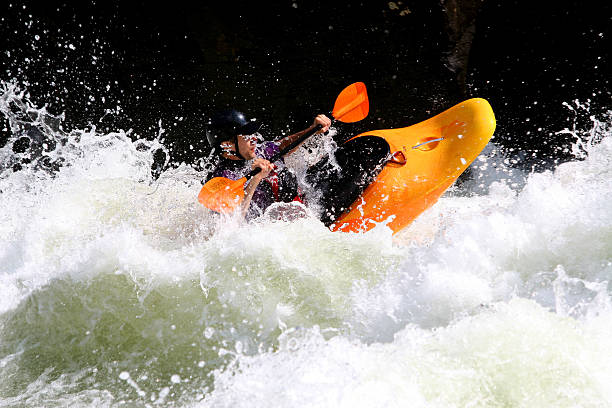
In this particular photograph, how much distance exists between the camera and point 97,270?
2516 mm

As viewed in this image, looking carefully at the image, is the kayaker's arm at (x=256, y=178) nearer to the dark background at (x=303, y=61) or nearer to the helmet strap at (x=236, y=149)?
the helmet strap at (x=236, y=149)

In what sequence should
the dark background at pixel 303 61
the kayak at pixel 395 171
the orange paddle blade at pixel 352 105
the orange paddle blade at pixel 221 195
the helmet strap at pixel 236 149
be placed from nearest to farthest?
the orange paddle blade at pixel 221 195 < the helmet strap at pixel 236 149 < the kayak at pixel 395 171 < the orange paddle blade at pixel 352 105 < the dark background at pixel 303 61

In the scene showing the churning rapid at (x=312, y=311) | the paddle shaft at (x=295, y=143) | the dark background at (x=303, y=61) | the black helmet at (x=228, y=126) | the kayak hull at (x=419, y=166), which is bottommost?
the churning rapid at (x=312, y=311)

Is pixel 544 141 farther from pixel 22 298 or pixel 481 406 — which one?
pixel 22 298

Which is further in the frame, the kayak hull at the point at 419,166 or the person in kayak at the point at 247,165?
the kayak hull at the point at 419,166

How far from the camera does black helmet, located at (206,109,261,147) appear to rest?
2.82 m

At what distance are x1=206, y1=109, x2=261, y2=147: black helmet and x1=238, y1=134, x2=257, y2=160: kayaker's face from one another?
4cm

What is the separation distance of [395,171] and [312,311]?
1.19m

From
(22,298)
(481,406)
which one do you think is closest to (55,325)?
(22,298)

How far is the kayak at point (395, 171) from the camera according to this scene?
9.98 ft

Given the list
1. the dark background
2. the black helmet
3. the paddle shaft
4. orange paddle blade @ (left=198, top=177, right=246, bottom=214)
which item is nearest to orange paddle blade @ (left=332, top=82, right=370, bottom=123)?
the paddle shaft

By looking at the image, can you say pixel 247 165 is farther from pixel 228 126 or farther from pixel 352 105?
pixel 352 105

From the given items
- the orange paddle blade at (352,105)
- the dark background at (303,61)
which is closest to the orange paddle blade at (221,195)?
the orange paddle blade at (352,105)

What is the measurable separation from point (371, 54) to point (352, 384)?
3.34m
